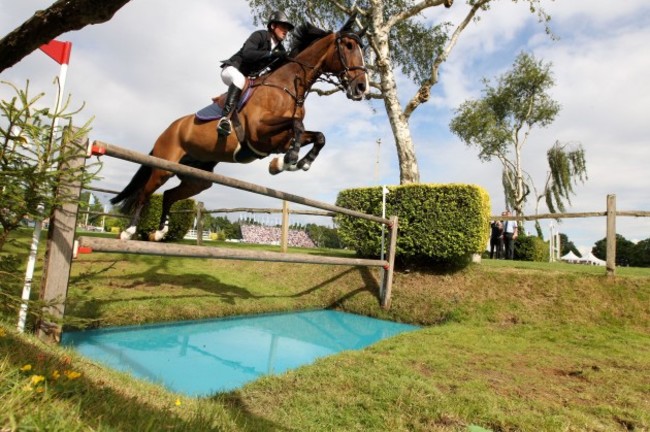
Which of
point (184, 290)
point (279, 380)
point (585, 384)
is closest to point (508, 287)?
point (585, 384)

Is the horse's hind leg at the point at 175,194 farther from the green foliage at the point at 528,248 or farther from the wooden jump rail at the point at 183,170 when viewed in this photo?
the green foliage at the point at 528,248

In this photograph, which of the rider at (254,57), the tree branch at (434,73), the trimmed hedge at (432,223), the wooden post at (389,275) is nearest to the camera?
the rider at (254,57)

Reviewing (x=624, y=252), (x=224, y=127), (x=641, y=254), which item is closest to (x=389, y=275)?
(x=224, y=127)

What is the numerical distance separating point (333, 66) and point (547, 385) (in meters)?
3.60

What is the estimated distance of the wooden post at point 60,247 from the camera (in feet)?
8.46

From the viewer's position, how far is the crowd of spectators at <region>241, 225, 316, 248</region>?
24.5m

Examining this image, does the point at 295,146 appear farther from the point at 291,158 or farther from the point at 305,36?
the point at 305,36

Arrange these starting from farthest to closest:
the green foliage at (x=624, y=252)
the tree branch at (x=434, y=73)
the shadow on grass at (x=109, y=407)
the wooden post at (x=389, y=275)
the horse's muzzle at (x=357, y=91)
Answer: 1. the green foliage at (x=624, y=252)
2. the tree branch at (x=434, y=73)
3. the wooden post at (x=389, y=275)
4. the horse's muzzle at (x=357, y=91)
5. the shadow on grass at (x=109, y=407)

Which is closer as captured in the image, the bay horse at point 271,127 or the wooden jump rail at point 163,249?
the wooden jump rail at point 163,249

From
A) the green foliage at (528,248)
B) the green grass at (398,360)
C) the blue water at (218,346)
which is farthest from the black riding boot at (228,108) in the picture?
the green foliage at (528,248)

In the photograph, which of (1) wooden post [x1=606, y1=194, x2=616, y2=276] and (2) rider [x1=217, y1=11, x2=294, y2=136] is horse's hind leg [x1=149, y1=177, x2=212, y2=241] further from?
(1) wooden post [x1=606, y1=194, x2=616, y2=276]

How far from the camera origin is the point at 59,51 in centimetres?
317

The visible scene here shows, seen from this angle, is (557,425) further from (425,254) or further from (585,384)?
(425,254)

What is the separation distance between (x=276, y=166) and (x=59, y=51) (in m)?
2.03
